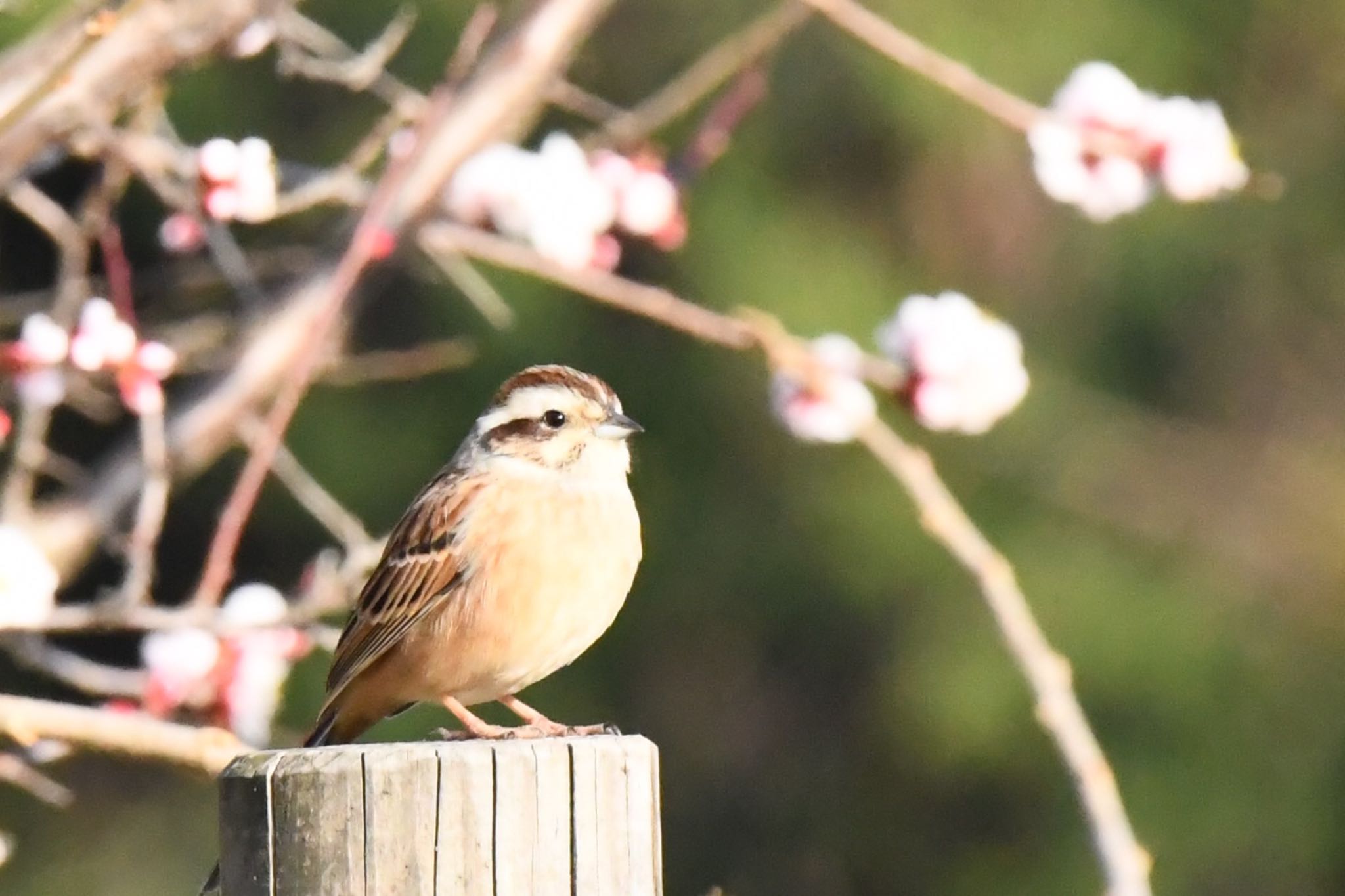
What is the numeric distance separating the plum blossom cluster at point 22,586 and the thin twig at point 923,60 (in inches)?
59.7

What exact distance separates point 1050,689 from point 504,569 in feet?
4.19

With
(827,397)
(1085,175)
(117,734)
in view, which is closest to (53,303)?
(827,397)

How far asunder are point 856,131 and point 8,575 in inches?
268

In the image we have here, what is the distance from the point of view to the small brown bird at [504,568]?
4.29 m

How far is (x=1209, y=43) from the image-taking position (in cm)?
988

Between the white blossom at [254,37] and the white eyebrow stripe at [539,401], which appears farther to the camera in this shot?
the white eyebrow stripe at [539,401]

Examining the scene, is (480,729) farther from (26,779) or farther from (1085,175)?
(1085,175)

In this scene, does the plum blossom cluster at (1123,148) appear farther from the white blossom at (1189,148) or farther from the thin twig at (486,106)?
the thin twig at (486,106)

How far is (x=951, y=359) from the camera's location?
4.27 meters

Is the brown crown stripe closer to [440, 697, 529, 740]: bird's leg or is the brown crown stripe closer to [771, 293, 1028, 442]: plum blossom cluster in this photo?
[771, 293, 1028, 442]: plum blossom cluster

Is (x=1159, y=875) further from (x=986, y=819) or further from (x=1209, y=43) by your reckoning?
(x=1209, y=43)

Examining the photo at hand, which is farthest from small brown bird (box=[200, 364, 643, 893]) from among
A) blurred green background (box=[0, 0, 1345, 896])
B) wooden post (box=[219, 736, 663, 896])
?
blurred green background (box=[0, 0, 1345, 896])

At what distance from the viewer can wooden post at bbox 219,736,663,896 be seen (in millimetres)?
2498

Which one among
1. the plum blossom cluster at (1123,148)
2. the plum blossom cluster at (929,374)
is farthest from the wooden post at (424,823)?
the plum blossom cluster at (1123,148)
